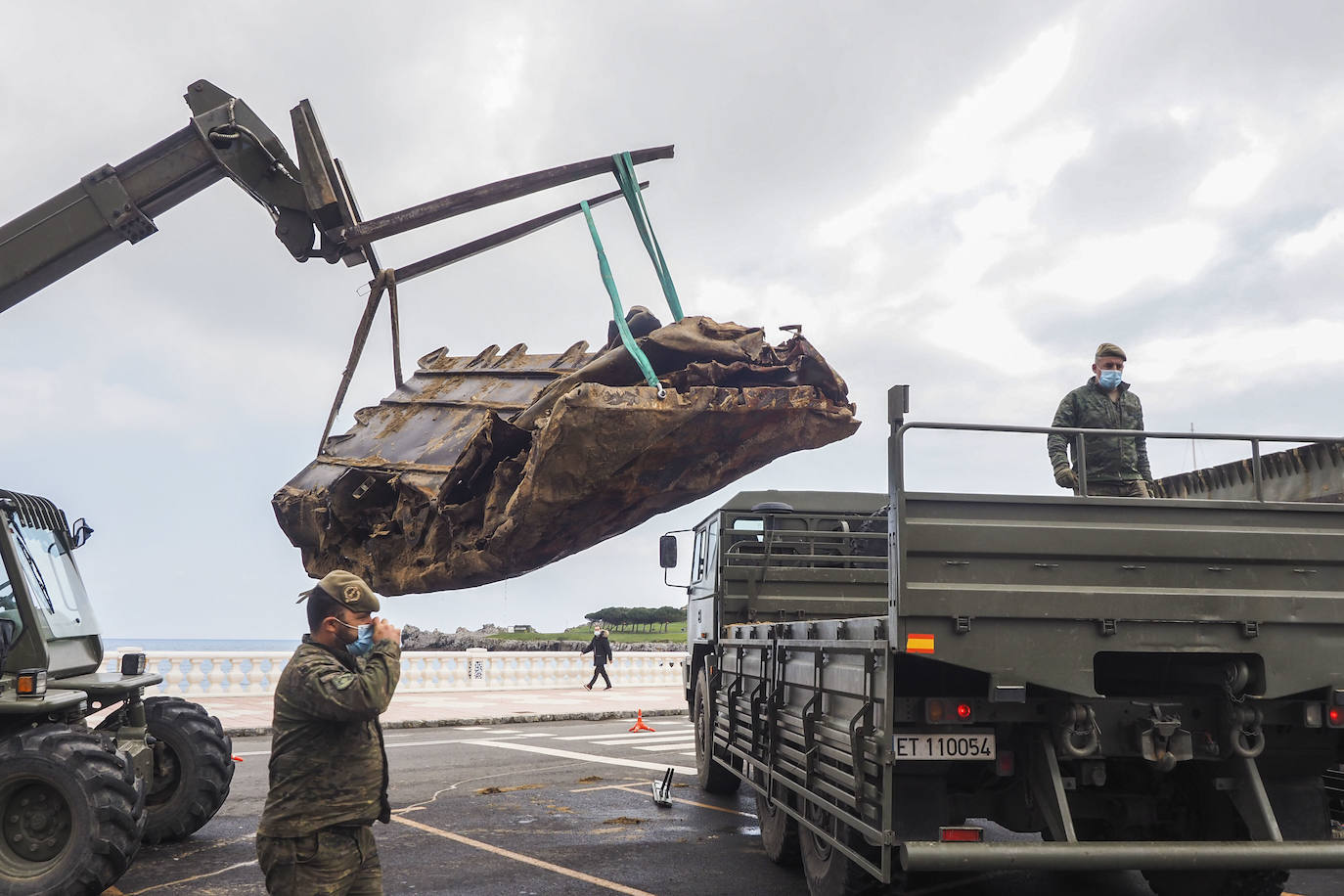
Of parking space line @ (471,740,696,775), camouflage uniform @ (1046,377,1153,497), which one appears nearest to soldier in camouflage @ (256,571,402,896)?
camouflage uniform @ (1046,377,1153,497)

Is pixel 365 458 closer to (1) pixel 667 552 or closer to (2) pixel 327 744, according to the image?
(1) pixel 667 552

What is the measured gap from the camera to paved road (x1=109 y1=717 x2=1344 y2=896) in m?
6.29

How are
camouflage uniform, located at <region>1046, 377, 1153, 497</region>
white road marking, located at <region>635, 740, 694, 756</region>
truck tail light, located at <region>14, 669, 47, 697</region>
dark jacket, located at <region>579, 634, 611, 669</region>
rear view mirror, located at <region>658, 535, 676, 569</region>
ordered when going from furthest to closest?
dark jacket, located at <region>579, 634, 611, 669</region>
white road marking, located at <region>635, 740, 694, 756</region>
rear view mirror, located at <region>658, 535, 676, 569</region>
camouflage uniform, located at <region>1046, 377, 1153, 497</region>
truck tail light, located at <region>14, 669, 47, 697</region>

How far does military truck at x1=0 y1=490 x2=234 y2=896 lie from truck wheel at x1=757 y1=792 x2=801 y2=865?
3.60 metres

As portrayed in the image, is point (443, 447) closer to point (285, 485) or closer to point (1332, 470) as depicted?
point (285, 485)

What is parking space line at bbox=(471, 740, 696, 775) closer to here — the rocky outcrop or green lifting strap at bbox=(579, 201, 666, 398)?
green lifting strap at bbox=(579, 201, 666, 398)

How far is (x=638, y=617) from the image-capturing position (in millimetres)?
43594

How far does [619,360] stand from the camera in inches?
365

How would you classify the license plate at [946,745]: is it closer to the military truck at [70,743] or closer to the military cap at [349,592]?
the military cap at [349,592]

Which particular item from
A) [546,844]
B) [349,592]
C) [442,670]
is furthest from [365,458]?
[442,670]

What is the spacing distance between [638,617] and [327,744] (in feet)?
132

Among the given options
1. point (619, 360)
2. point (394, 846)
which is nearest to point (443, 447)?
point (619, 360)

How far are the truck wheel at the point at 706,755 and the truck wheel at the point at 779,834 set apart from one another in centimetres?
206

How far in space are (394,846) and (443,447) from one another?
4140 millimetres
